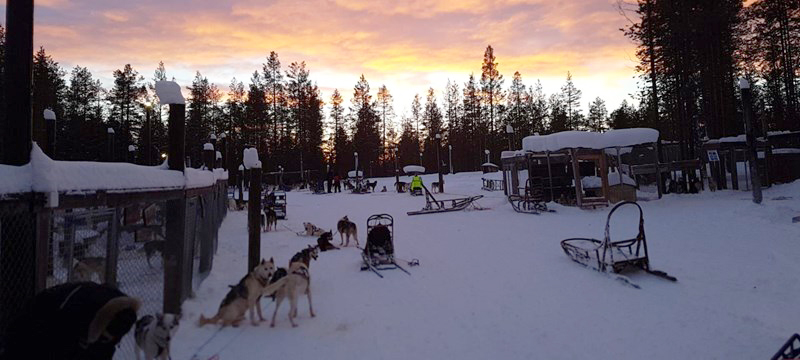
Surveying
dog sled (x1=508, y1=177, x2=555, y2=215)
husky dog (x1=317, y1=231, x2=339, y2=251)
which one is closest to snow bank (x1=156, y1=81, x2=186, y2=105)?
husky dog (x1=317, y1=231, x2=339, y2=251)

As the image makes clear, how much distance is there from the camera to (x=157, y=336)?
147 inches

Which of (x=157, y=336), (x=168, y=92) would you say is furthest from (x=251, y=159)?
(x=157, y=336)

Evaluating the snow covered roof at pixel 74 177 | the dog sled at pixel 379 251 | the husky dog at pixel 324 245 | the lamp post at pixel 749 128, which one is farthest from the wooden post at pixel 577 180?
the snow covered roof at pixel 74 177

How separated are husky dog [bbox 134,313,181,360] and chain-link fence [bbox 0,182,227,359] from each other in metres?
0.50

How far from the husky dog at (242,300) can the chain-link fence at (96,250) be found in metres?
0.67

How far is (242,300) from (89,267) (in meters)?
1.67

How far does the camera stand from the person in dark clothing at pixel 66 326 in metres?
2.26

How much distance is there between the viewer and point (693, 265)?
798 cm

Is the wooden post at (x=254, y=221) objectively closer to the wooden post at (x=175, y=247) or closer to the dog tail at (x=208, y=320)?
the wooden post at (x=175, y=247)

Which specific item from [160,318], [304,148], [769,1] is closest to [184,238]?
[160,318]

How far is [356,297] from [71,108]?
59310 millimetres

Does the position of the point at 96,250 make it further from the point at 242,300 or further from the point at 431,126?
the point at 431,126

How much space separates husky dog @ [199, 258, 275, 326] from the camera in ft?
17.4

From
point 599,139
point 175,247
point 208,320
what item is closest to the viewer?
point 208,320
